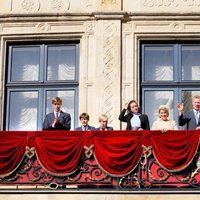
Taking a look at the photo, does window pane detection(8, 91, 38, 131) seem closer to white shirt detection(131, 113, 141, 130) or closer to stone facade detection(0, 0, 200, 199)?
stone facade detection(0, 0, 200, 199)

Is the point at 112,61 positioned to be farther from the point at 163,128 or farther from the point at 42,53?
the point at 163,128

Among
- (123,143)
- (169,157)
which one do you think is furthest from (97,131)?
(169,157)

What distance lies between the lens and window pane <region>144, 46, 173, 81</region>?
16.8m

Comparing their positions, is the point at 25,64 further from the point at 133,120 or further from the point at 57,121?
the point at 133,120

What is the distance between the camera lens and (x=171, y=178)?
13.4 m

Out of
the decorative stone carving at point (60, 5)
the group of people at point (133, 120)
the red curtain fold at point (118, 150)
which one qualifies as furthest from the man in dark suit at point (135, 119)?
the decorative stone carving at point (60, 5)

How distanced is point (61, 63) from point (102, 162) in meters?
4.14

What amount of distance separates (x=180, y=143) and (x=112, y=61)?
369 centimetres

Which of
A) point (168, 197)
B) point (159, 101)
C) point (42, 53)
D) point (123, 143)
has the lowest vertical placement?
point (168, 197)

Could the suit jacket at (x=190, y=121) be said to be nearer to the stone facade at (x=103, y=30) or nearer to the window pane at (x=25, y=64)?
the stone facade at (x=103, y=30)

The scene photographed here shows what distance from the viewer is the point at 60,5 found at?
1709 cm

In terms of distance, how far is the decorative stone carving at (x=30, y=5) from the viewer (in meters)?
17.1

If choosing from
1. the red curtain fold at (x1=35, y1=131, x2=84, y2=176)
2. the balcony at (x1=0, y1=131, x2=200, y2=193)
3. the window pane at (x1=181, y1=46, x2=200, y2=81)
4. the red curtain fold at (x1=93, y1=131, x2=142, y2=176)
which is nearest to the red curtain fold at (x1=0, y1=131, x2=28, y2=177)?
the balcony at (x1=0, y1=131, x2=200, y2=193)

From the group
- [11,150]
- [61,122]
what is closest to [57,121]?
[61,122]
